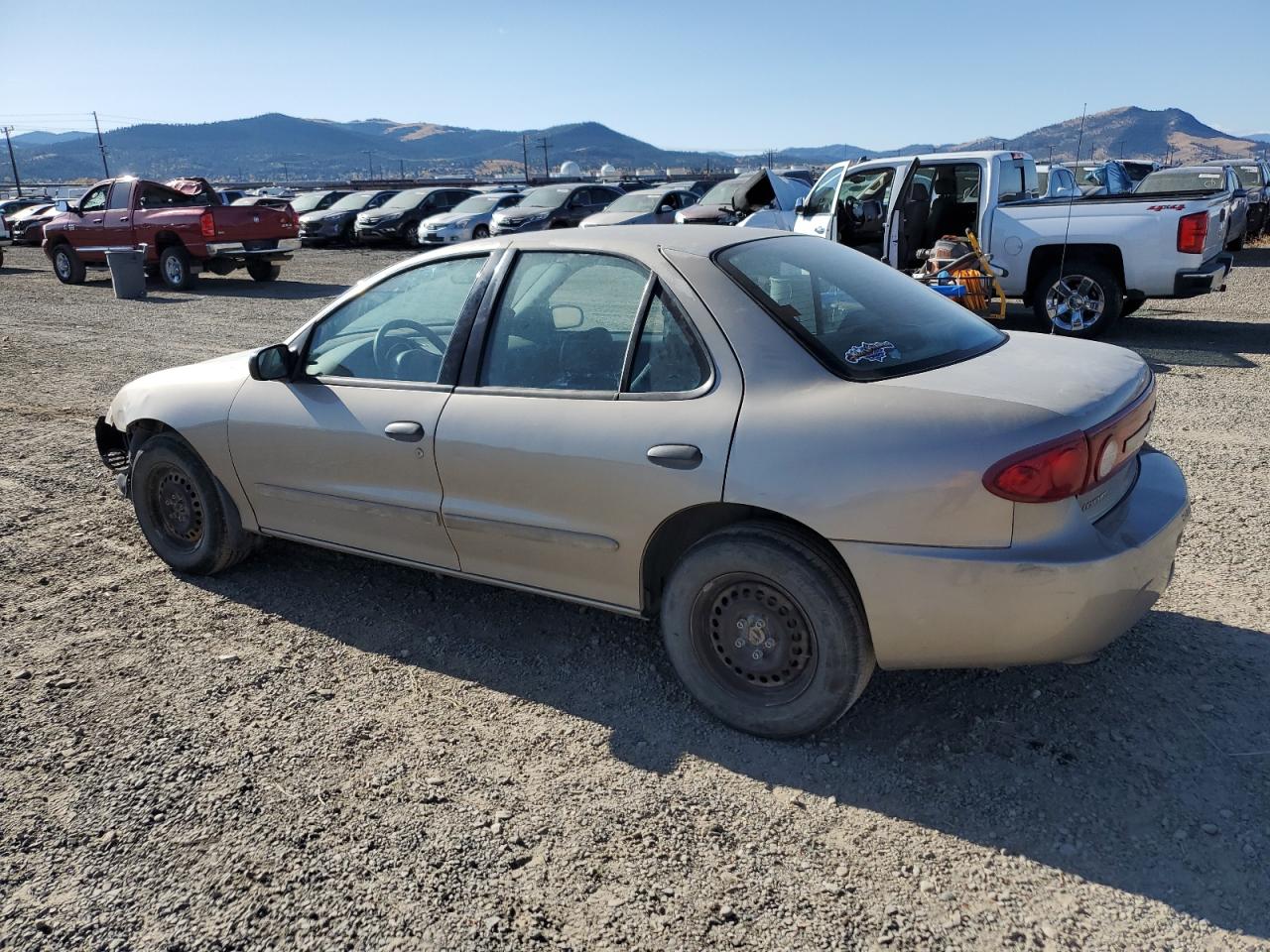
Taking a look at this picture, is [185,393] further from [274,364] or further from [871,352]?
[871,352]

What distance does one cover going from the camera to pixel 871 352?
308cm

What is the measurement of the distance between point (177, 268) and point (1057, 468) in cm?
1790

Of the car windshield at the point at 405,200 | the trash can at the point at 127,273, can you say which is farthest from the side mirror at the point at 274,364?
the car windshield at the point at 405,200

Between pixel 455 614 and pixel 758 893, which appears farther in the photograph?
pixel 455 614

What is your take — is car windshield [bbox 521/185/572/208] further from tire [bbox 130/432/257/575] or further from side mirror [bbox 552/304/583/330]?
side mirror [bbox 552/304/583/330]

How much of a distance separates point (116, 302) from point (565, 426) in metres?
15.4

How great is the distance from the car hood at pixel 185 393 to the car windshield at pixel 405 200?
22581 mm

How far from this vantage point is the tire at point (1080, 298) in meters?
9.71

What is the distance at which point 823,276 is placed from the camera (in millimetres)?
3502

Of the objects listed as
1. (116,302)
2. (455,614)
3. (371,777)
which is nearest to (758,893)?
(371,777)

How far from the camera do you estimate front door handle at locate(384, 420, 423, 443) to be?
3.53 m

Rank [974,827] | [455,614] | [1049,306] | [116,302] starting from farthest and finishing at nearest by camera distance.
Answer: [116,302], [1049,306], [455,614], [974,827]

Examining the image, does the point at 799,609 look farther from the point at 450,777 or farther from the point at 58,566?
the point at 58,566

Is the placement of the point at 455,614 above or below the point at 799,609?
below
